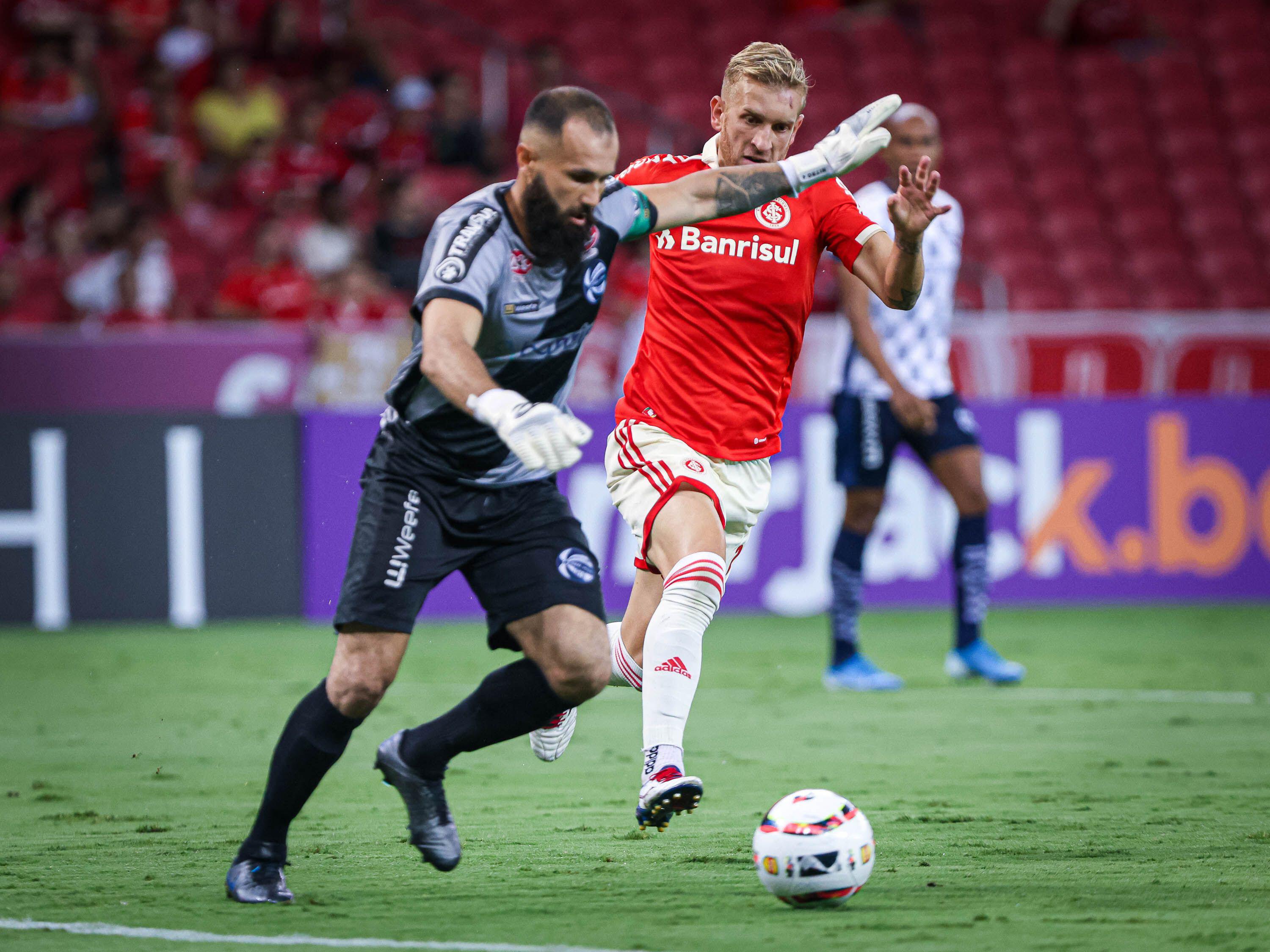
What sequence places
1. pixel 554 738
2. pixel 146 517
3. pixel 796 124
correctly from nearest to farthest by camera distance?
pixel 554 738, pixel 796 124, pixel 146 517

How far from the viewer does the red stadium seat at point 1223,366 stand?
39.5ft

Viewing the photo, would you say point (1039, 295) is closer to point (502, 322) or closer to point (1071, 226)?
point (1071, 226)

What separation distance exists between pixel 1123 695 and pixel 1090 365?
4.46 metres

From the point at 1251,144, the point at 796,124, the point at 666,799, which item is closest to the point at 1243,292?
the point at 1251,144

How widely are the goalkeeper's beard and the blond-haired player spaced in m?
1.01

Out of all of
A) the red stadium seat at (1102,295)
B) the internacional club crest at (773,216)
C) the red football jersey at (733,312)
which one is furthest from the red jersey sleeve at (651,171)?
the red stadium seat at (1102,295)

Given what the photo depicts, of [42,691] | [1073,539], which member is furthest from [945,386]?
[42,691]

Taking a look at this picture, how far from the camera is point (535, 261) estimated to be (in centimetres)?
423

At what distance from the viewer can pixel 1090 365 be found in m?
12.1

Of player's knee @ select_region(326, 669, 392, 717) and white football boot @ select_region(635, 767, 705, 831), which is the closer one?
player's knee @ select_region(326, 669, 392, 717)

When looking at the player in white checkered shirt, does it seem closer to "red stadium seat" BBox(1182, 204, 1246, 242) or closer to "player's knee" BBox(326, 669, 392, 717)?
"player's knee" BBox(326, 669, 392, 717)

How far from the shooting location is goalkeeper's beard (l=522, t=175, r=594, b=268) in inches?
164

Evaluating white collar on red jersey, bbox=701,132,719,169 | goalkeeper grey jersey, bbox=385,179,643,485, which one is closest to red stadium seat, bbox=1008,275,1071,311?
white collar on red jersey, bbox=701,132,719,169

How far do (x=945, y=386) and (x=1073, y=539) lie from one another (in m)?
3.87
